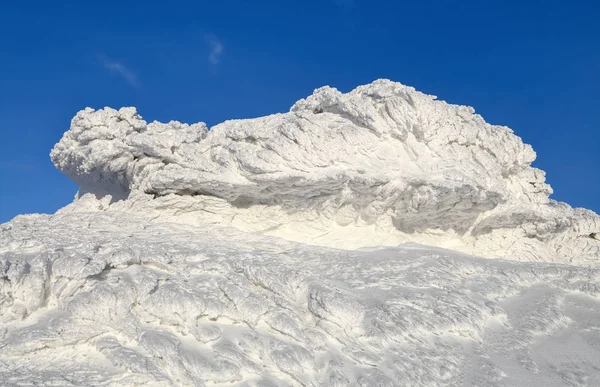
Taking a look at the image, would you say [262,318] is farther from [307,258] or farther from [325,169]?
[325,169]

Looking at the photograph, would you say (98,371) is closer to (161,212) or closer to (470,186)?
(161,212)

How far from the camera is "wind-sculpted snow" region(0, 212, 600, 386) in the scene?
279 inches

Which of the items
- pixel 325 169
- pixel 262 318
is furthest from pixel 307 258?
pixel 262 318

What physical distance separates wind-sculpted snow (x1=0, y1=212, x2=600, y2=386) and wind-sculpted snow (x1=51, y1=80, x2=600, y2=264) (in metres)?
2.11

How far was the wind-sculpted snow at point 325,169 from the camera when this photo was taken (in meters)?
13.1

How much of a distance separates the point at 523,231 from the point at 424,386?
9.17 metres

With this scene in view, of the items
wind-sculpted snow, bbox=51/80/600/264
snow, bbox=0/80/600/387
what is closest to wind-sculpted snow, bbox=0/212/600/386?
snow, bbox=0/80/600/387

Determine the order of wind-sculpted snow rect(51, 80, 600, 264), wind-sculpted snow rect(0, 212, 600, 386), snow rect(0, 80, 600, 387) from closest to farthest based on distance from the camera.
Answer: wind-sculpted snow rect(0, 212, 600, 386)
snow rect(0, 80, 600, 387)
wind-sculpted snow rect(51, 80, 600, 264)

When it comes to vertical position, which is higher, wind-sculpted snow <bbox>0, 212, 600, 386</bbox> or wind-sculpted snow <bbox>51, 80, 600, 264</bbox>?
wind-sculpted snow <bbox>51, 80, 600, 264</bbox>

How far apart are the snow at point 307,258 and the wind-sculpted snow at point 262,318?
32 millimetres

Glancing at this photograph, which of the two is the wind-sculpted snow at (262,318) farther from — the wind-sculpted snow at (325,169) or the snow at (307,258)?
the wind-sculpted snow at (325,169)

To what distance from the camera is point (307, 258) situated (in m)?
11.0

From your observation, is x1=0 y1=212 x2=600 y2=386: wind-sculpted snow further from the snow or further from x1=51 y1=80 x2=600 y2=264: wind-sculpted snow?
x1=51 y1=80 x2=600 y2=264: wind-sculpted snow

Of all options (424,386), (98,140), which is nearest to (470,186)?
(424,386)
